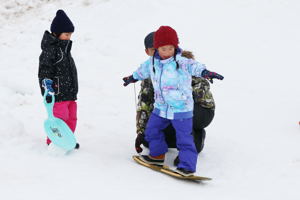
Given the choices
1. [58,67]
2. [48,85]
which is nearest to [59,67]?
[58,67]

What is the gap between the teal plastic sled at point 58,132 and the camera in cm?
413

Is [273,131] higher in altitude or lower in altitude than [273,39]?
lower

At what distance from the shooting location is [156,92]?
4129 mm

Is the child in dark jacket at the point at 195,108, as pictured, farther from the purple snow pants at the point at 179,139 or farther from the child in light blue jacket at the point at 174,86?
the child in light blue jacket at the point at 174,86

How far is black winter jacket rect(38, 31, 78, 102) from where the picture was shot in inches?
163

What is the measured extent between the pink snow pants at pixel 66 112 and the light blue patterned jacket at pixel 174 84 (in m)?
1.04

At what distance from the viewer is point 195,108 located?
14.8 ft

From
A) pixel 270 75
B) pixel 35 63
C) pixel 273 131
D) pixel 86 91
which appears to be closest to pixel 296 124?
pixel 273 131

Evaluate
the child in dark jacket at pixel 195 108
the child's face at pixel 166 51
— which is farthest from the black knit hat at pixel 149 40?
the child's face at pixel 166 51

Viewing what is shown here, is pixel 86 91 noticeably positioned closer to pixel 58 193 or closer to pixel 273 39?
pixel 58 193

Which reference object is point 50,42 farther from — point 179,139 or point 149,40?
point 179,139

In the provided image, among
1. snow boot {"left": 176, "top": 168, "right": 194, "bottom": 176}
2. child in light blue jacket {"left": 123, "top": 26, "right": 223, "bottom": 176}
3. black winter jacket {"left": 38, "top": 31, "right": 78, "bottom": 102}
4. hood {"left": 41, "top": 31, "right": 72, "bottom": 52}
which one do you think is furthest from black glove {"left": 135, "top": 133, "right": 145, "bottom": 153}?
hood {"left": 41, "top": 31, "right": 72, "bottom": 52}

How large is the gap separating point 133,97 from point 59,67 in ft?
8.59

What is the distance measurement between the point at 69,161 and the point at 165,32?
1576 mm
